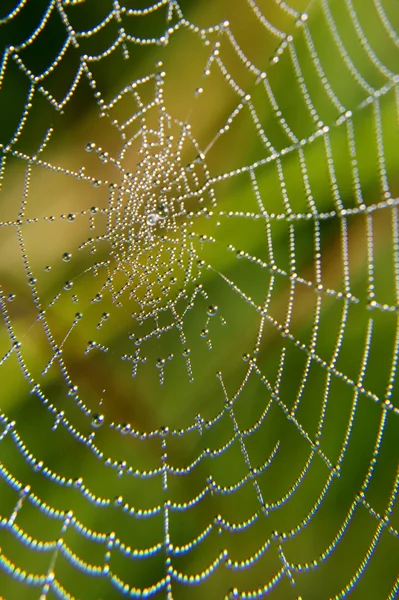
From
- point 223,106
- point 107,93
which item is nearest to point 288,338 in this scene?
point 223,106

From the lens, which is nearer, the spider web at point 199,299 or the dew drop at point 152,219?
the spider web at point 199,299

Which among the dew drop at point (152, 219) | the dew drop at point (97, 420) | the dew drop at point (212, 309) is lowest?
the dew drop at point (97, 420)

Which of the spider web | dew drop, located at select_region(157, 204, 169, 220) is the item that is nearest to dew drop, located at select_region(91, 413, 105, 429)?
the spider web

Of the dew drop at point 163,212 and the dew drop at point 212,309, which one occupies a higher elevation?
the dew drop at point 163,212

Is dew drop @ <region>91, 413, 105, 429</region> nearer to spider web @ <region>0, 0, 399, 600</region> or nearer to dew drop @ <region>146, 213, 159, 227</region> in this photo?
spider web @ <region>0, 0, 399, 600</region>

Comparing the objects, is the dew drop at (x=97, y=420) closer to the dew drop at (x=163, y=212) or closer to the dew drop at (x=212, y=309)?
the dew drop at (x=212, y=309)

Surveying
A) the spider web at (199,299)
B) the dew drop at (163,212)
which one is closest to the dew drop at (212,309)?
the spider web at (199,299)

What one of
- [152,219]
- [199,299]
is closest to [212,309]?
[199,299]

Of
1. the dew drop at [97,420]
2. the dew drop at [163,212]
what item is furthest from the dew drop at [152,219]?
the dew drop at [97,420]

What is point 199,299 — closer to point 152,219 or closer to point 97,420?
point 152,219
